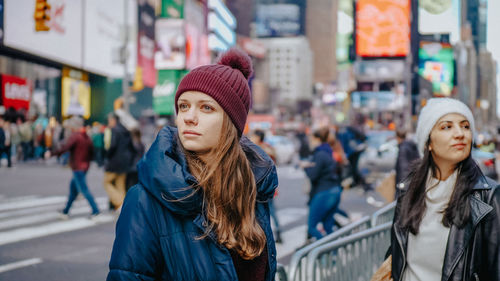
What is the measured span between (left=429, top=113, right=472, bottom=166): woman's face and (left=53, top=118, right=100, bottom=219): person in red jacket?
8.08m

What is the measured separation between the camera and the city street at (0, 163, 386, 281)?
263 inches

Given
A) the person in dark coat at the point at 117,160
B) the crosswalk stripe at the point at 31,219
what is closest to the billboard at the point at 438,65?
the person in dark coat at the point at 117,160

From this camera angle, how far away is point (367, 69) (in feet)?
255

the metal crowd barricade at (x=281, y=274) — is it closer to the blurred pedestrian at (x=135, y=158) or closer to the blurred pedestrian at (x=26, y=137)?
the blurred pedestrian at (x=135, y=158)

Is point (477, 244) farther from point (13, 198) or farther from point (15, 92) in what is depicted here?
point (15, 92)

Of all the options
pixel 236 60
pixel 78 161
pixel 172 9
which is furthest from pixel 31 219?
pixel 172 9

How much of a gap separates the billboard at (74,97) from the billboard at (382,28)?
89.4 feet

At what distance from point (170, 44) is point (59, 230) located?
108 ft

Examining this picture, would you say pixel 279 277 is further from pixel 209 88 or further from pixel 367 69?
pixel 367 69

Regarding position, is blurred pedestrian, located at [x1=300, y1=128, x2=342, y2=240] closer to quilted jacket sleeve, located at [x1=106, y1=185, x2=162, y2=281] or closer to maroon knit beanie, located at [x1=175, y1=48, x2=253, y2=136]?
maroon knit beanie, located at [x1=175, y1=48, x2=253, y2=136]

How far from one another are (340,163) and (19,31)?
17.3 meters

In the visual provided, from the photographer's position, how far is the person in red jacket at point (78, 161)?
1022 cm

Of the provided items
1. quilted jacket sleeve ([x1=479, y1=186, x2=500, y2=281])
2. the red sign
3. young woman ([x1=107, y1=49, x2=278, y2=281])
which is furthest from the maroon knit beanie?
the red sign

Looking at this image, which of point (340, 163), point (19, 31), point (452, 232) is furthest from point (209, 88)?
point (19, 31)
